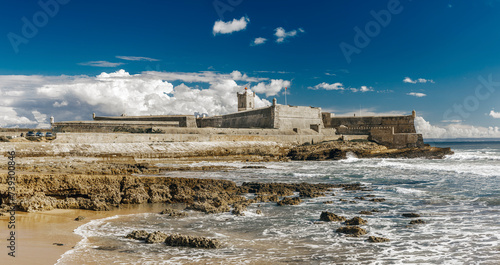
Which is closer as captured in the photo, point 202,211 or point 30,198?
point 30,198

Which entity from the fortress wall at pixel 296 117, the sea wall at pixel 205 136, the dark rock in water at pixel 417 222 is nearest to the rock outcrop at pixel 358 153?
the sea wall at pixel 205 136

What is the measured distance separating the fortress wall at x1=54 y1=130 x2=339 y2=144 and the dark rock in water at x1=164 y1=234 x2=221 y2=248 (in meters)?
20.0

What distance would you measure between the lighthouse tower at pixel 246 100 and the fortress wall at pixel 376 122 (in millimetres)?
16762

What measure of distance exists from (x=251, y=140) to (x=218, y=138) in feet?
11.7

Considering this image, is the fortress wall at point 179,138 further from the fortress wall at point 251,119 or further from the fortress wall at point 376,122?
the fortress wall at point 376,122

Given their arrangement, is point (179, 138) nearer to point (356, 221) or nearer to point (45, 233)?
point (45, 233)

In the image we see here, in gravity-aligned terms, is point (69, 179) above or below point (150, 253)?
above

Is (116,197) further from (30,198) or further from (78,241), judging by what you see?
(78,241)

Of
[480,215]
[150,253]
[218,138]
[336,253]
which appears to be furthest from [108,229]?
[218,138]

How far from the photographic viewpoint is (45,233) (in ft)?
20.5

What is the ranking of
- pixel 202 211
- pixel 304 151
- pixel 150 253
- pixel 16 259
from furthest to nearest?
pixel 304 151 → pixel 202 211 → pixel 150 253 → pixel 16 259

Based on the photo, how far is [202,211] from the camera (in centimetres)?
872

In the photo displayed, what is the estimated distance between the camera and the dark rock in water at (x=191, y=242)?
5.80 metres

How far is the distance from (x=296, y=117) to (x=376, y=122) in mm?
10837
